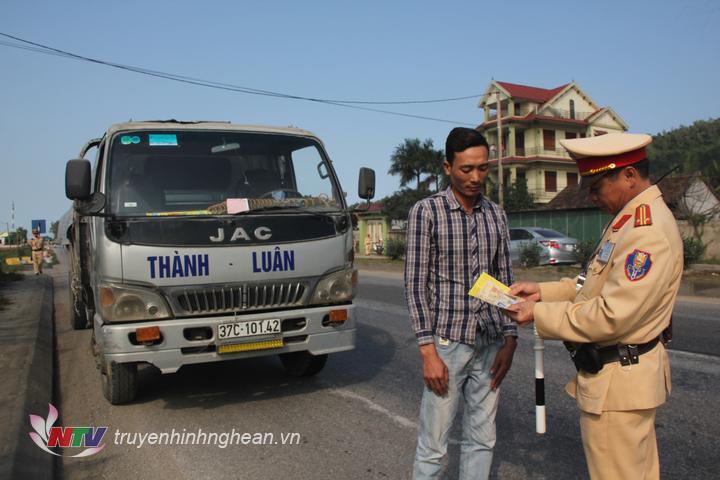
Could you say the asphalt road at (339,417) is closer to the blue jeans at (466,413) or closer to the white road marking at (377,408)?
the white road marking at (377,408)

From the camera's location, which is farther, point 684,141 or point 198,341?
point 684,141

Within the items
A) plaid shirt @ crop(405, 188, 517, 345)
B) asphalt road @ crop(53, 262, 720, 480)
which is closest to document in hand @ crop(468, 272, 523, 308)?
plaid shirt @ crop(405, 188, 517, 345)

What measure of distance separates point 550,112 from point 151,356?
1947 inches

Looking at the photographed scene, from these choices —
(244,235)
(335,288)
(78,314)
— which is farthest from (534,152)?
Result: (244,235)

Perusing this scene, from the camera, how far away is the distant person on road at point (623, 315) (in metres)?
2.00

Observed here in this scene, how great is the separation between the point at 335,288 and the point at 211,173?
5.20 feet

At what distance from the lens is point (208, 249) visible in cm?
486

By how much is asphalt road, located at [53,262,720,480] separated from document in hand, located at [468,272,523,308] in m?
1.72

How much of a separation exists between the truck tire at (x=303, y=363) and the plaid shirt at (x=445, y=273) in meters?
3.31

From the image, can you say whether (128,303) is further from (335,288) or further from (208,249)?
(335,288)

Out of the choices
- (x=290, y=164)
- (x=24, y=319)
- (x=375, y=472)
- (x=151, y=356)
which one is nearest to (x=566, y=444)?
(x=375, y=472)

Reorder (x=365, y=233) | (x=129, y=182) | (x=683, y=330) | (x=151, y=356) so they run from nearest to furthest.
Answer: (x=151, y=356)
(x=129, y=182)
(x=683, y=330)
(x=365, y=233)

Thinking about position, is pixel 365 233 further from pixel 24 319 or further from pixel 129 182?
pixel 129 182

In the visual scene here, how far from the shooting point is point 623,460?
208cm
